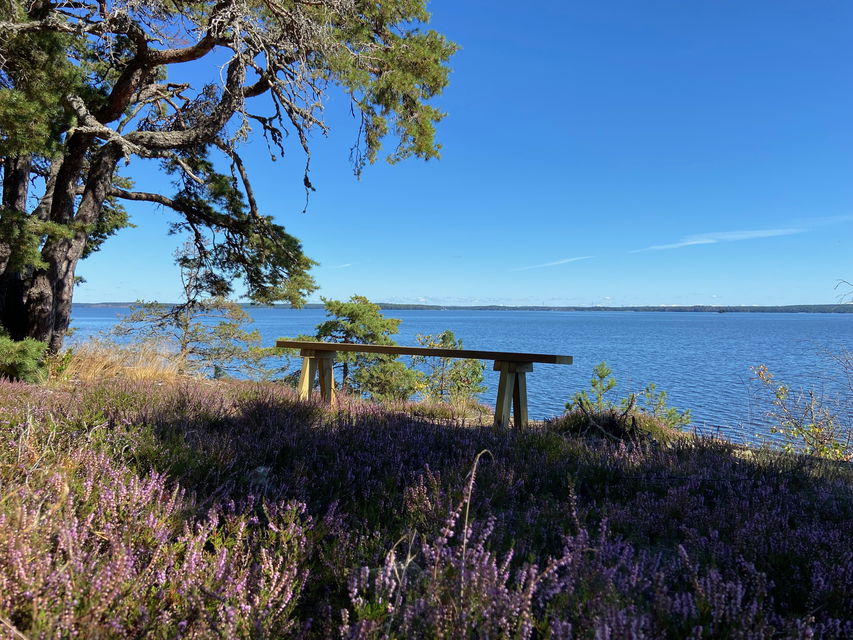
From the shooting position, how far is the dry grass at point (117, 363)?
A: 26.6 ft

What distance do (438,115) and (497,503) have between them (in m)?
7.86

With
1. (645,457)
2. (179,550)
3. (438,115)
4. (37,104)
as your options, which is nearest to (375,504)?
(179,550)

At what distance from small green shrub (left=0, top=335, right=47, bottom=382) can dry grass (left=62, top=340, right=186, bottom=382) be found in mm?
701

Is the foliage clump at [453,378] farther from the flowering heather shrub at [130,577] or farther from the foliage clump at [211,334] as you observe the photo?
the flowering heather shrub at [130,577]

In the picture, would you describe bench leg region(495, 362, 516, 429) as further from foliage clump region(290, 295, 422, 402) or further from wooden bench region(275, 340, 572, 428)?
foliage clump region(290, 295, 422, 402)

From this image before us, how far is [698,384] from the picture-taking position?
2075 cm

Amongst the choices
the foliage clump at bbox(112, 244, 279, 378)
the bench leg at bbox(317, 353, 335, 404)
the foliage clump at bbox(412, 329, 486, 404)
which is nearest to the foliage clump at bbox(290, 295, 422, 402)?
the foliage clump at bbox(412, 329, 486, 404)

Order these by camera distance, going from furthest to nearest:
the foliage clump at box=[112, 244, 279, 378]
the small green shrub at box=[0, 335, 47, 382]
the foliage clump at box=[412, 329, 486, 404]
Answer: the foliage clump at box=[112, 244, 279, 378] → the foliage clump at box=[412, 329, 486, 404] → the small green shrub at box=[0, 335, 47, 382]

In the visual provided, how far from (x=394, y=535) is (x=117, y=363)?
9234 millimetres

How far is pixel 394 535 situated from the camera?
2264 millimetres

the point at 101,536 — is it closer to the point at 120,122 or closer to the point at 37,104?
the point at 37,104

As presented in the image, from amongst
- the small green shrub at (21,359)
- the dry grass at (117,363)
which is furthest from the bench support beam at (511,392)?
the small green shrub at (21,359)

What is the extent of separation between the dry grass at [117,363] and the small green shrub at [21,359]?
70 centimetres

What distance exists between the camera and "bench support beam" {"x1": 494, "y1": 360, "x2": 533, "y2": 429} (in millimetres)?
5352
